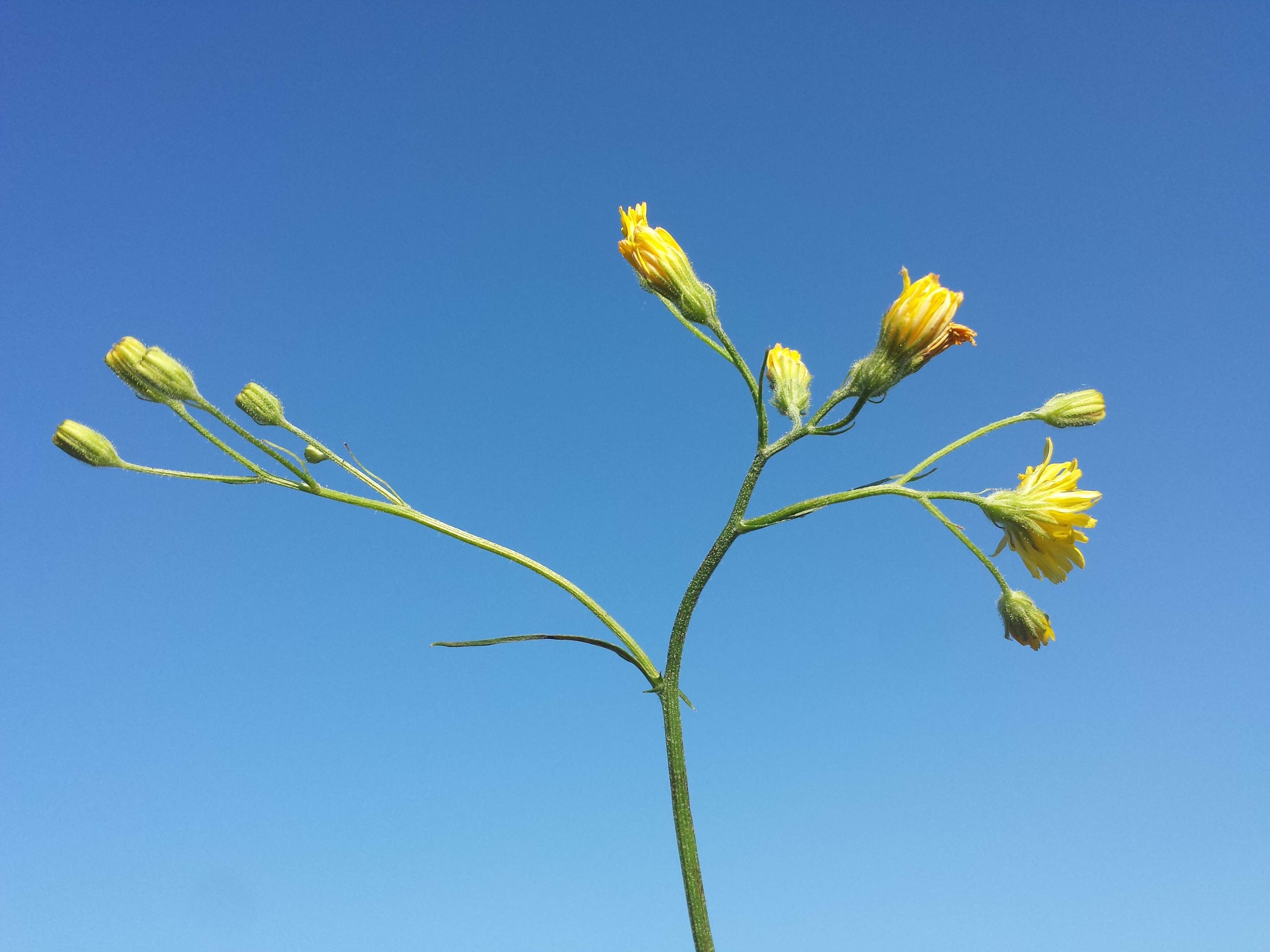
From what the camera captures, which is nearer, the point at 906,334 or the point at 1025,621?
the point at 906,334

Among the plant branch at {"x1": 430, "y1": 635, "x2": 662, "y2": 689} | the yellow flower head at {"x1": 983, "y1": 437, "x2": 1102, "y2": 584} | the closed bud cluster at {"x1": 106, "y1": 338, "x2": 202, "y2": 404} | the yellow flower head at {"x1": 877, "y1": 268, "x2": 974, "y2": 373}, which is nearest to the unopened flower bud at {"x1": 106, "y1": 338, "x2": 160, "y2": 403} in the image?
the closed bud cluster at {"x1": 106, "y1": 338, "x2": 202, "y2": 404}

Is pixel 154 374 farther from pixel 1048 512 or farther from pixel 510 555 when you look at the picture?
pixel 1048 512

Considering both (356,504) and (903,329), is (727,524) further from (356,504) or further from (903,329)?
(356,504)

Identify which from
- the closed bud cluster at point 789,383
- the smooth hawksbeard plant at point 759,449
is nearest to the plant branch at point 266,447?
the smooth hawksbeard plant at point 759,449

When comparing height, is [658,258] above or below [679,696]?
above

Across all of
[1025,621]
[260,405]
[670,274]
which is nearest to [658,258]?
[670,274]

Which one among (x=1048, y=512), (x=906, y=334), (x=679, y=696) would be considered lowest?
(x=679, y=696)

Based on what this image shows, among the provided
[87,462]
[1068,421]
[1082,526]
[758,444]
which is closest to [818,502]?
[758,444]
